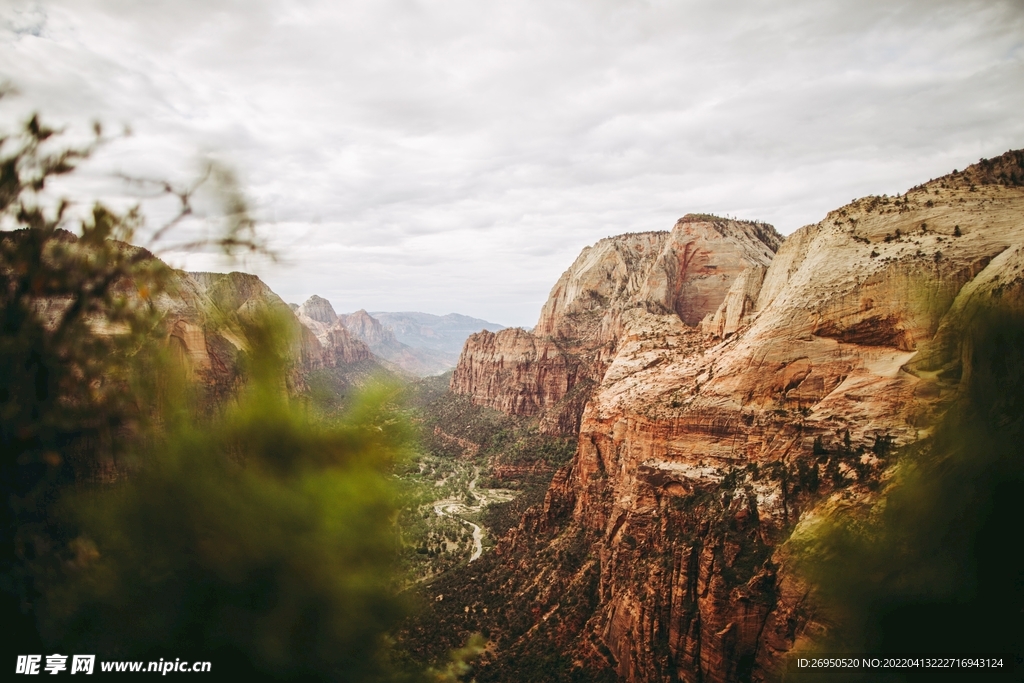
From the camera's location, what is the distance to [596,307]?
109250mm

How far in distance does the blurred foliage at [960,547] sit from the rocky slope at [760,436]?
605cm

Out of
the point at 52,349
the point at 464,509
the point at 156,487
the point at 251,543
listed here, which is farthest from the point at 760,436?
the point at 464,509

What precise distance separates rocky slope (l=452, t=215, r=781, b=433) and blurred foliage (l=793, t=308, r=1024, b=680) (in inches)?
1566

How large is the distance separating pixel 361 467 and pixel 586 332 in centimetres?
10211

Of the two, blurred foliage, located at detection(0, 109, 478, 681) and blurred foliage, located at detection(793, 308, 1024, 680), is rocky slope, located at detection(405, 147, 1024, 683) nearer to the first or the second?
blurred foliage, located at detection(793, 308, 1024, 680)

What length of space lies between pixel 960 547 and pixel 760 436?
15329 mm

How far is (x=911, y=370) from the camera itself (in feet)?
62.4

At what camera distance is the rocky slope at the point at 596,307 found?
51.9 meters

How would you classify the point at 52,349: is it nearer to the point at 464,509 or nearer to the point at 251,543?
the point at 251,543

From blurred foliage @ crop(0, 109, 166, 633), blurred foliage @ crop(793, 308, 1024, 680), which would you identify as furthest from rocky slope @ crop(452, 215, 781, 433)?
blurred foliage @ crop(0, 109, 166, 633)

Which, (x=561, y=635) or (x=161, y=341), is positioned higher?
(x=161, y=341)

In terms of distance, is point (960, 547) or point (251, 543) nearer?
point (251, 543)

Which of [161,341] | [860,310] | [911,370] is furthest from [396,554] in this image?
[860,310]

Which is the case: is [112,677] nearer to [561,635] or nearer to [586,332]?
[561,635]
